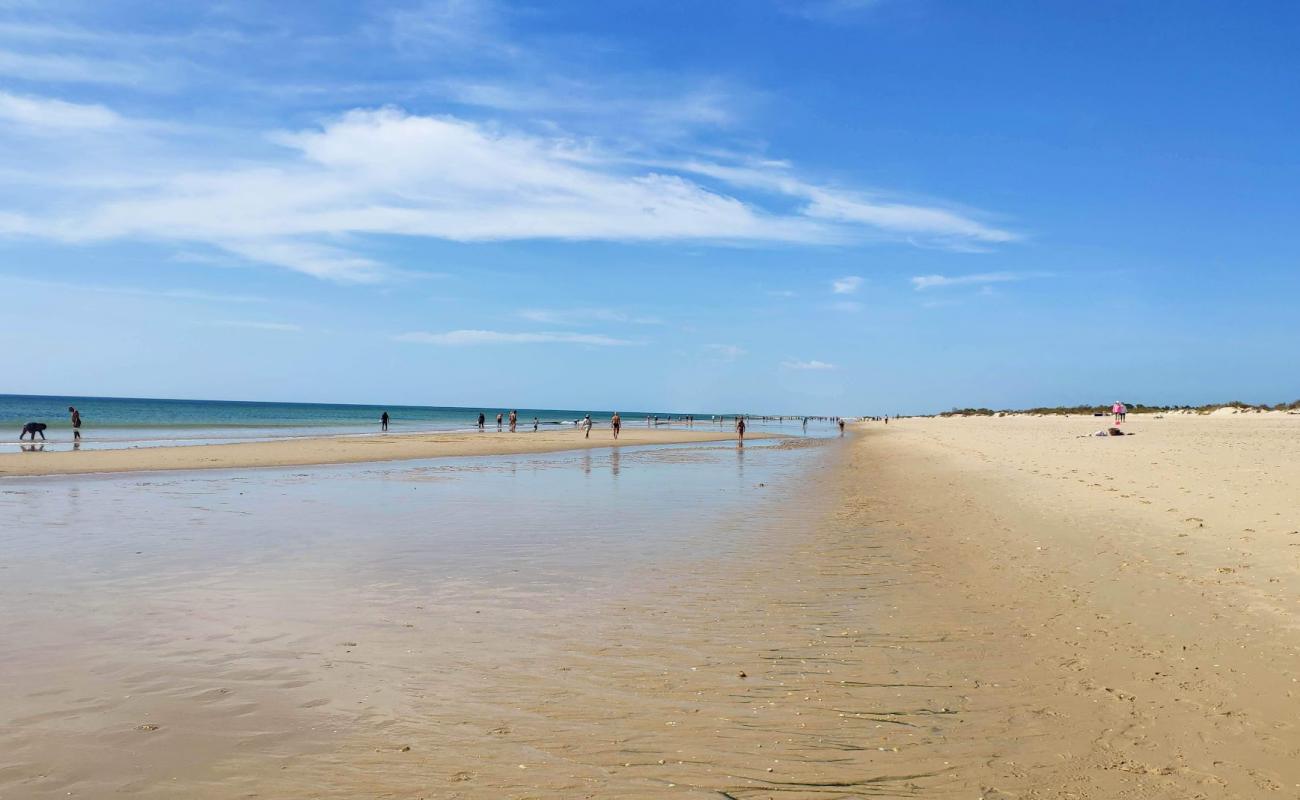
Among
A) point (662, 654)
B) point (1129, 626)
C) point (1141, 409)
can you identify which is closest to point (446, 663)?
point (662, 654)

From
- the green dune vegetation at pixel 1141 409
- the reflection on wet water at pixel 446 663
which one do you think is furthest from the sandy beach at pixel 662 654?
the green dune vegetation at pixel 1141 409

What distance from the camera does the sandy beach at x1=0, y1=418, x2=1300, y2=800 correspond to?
535 centimetres

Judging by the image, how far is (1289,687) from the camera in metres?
6.71

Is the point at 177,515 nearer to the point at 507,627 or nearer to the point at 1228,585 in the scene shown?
the point at 507,627

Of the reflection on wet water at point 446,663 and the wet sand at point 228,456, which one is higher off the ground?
the wet sand at point 228,456

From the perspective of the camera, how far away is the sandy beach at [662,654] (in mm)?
5352

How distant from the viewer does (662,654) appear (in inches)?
312

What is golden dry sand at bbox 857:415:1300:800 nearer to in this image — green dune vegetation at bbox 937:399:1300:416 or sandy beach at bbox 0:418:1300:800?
sandy beach at bbox 0:418:1300:800

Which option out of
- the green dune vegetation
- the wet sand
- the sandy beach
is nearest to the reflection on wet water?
the sandy beach

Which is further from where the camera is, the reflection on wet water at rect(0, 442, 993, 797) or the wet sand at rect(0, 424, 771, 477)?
the wet sand at rect(0, 424, 771, 477)

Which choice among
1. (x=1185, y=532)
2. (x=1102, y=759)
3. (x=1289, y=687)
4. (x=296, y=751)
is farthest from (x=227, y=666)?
(x=1185, y=532)

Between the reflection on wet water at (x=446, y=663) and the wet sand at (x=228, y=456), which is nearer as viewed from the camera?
the reflection on wet water at (x=446, y=663)

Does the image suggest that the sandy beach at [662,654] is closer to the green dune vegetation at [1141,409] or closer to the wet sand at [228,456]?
the wet sand at [228,456]

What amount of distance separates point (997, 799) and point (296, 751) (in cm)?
472
